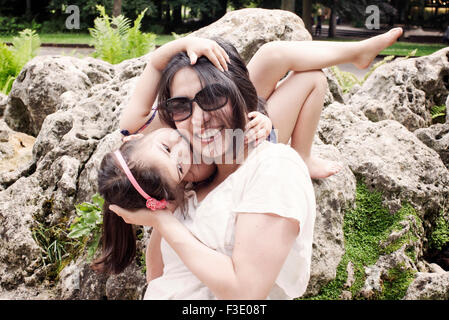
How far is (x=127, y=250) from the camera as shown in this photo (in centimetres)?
207

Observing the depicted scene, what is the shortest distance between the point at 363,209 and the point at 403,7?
21717 millimetres

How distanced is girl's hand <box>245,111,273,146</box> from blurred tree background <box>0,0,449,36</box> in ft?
60.0

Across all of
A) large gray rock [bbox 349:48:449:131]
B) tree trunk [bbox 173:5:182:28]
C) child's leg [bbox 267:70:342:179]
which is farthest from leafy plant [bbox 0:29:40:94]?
A: tree trunk [bbox 173:5:182:28]

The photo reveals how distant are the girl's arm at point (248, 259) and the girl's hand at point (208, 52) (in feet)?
1.95

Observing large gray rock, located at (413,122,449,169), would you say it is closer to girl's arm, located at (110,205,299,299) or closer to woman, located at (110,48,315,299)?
woman, located at (110,48,315,299)

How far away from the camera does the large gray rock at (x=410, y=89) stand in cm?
440

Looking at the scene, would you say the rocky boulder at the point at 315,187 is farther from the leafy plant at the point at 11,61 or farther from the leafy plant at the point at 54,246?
the leafy plant at the point at 11,61

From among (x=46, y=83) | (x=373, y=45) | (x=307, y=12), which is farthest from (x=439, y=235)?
(x=307, y=12)

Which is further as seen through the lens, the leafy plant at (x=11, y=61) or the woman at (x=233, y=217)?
the leafy plant at (x=11, y=61)

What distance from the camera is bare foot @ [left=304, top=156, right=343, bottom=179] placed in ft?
8.54

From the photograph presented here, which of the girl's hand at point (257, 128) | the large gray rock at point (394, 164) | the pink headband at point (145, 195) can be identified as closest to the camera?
the pink headband at point (145, 195)

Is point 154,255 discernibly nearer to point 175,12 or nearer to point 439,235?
point 439,235

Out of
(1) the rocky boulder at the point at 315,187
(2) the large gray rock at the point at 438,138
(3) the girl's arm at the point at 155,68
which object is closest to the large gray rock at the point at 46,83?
(1) the rocky boulder at the point at 315,187

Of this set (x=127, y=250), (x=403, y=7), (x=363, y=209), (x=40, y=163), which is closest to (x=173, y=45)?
(x=127, y=250)
